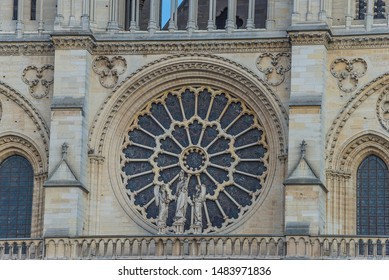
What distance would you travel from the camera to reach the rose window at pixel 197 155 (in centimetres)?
4462

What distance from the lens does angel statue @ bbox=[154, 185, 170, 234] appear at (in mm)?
43500

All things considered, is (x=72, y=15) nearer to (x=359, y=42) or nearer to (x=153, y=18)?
(x=153, y=18)

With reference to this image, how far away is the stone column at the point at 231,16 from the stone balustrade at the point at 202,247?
5083mm

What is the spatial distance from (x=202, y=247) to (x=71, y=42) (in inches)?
224

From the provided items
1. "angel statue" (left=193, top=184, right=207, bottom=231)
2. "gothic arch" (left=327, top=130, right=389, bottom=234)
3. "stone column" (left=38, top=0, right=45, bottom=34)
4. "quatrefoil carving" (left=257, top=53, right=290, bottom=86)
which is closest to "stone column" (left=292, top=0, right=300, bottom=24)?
"quatrefoil carving" (left=257, top=53, right=290, bottom=86)

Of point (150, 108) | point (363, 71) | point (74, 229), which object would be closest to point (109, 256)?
point (74, 229)

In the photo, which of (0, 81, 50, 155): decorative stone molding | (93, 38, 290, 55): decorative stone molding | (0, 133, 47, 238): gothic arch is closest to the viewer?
(93, 38, 290, 55): decorative stone molding

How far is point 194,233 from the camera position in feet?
142

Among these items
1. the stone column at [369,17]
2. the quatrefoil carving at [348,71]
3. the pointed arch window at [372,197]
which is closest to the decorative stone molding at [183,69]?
the quatrefoil carving at [348,71]

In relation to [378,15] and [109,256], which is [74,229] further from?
[378,15]

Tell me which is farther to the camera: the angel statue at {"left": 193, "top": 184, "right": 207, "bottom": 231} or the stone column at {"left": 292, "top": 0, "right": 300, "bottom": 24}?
the stone column at {"left": 292, "top": 0, "right": 300, "bottom": 24}

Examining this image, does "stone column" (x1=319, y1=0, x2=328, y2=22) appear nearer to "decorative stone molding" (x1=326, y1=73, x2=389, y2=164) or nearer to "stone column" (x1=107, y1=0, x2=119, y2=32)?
"decorative stone molding" (x1=326, y1=73, x2=389, y2=164)

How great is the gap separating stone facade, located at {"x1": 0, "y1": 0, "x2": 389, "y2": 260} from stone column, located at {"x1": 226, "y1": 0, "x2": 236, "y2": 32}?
0.10 ft

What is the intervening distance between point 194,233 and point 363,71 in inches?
204
